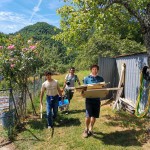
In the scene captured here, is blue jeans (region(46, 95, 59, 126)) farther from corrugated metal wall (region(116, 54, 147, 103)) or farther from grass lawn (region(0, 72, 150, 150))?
corrugated metal wall (region(116, 54, 147, 103))

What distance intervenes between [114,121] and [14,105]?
Result: 3.26 meters

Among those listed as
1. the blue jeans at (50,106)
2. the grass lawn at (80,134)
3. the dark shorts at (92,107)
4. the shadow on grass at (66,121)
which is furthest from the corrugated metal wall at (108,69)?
the dark shorts at (92,107)

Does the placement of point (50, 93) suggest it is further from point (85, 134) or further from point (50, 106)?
point (85, 134)

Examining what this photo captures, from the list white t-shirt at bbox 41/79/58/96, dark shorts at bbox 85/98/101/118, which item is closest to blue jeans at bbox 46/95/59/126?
white t-shirt at bbox 41/79/58/96

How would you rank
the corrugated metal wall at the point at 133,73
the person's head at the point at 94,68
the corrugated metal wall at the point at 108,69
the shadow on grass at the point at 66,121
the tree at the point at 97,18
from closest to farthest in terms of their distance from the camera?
1. the tree at the point at 97,18
2. the person's head at the point at 94,68
3. the shadow on grass at the point at 66,121
4. the corrugated metal wall at the point at 133,73
5. the corrugated metal wall at the point at 108,69

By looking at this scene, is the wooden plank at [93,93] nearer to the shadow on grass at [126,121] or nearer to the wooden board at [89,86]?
the wooden board at [89,86]

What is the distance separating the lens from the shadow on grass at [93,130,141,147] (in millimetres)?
6570

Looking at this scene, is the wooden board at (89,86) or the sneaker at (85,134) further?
the sneaker at (85,134)

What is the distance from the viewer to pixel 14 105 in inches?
321

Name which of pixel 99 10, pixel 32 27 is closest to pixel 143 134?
pixel 99 10

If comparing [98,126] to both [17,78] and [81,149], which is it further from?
[17,78]

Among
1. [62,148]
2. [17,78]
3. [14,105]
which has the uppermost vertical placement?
[17,78]

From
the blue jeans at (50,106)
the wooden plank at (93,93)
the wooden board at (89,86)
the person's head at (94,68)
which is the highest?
the person's head at (94,68)

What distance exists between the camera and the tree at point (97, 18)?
628 centimetres
